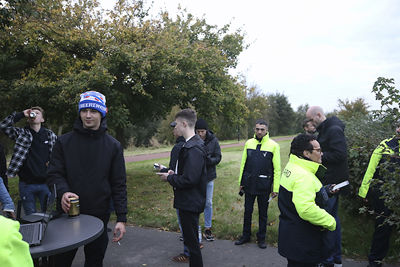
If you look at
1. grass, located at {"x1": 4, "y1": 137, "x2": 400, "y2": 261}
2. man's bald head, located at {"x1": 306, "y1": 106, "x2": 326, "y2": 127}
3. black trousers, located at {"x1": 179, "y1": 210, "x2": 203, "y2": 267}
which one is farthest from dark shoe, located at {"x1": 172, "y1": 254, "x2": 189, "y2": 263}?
man's bald head, located at {"x1": 306, "y1": 106, "x2": 326, "y2": 127}

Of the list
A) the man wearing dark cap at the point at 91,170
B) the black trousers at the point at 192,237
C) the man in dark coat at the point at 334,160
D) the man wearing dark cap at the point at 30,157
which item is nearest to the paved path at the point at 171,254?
the man in dark coat at the point at 334,160

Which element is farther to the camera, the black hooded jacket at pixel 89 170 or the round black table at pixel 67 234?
the black hooded jacket at pixel 89 170

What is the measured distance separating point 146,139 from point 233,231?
3995 centimetres

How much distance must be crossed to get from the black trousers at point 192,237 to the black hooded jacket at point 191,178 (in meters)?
0.10

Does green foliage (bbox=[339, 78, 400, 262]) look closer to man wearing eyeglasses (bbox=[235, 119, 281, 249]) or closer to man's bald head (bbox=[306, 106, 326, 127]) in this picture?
man's bald head (bbox=[306, 106, 326, 127])

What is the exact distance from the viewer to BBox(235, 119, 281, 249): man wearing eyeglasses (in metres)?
4.88

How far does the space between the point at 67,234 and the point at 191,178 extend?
1.41 m

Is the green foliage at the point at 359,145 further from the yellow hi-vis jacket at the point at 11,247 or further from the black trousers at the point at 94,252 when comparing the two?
the yellow hi-vis jacket at the point at 11,247

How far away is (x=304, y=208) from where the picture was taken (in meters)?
2.62

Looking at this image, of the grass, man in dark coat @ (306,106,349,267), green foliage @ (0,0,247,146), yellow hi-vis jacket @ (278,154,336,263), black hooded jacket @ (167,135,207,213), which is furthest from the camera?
green foliage @ (0,0,247,146)

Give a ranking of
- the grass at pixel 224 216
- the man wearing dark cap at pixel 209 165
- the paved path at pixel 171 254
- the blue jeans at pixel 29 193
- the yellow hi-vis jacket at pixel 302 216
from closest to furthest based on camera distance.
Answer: the yellow hi-vis jacket at pixel 302 216 < the paved path at pixel 171 254 < the blue jeans at pixel 29 193 < the grass at pixel 224 216 < the man wearing dark cap at pixel 209 165

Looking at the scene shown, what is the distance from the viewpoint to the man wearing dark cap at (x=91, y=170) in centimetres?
278

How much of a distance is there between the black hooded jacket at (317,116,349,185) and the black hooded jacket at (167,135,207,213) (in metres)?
1.88

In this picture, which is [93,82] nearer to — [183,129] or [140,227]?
[140,227]
